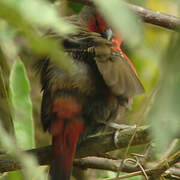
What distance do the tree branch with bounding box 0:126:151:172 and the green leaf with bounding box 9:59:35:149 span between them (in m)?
0.11

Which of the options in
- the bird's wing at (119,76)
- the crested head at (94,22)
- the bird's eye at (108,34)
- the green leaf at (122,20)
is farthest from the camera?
the crested head at (94,22)

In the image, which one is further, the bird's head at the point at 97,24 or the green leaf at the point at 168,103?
the bird's head at the point at 97,24

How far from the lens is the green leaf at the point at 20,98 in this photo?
6.14 ft

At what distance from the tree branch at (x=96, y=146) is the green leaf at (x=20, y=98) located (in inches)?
4.2

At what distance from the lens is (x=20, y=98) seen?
1.90m

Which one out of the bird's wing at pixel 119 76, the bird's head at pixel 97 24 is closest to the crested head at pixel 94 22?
the bird's head at pixel 97 24

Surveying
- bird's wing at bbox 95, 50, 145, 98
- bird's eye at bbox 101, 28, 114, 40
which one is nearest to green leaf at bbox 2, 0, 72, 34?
bird's wing at bbox 95, 50, 145, 98

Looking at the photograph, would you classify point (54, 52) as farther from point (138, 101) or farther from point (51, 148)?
point (138, 101)

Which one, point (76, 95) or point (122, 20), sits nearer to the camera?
point (122, 20)

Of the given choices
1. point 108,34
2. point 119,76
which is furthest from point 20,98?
point 108,34

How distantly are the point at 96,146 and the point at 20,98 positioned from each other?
17.1 inches

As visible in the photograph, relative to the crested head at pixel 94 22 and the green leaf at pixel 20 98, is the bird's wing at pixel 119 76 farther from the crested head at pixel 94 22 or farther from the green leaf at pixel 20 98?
the crested head at pixel 94 22

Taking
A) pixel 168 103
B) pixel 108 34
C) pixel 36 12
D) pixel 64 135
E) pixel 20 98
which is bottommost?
pixel 64 135

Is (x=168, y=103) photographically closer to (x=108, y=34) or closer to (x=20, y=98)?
(x=20, y=98)
